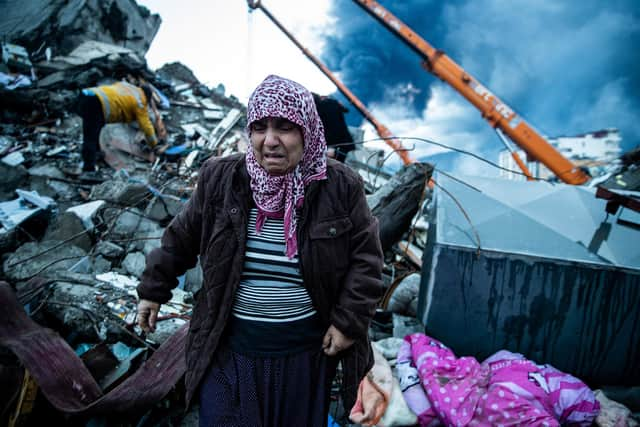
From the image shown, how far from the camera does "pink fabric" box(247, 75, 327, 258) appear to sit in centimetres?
115

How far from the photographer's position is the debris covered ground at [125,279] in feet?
5.82

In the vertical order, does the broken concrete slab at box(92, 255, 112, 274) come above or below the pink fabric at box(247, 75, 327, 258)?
below

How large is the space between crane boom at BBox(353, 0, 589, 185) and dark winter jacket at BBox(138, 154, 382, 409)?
6.65 metres

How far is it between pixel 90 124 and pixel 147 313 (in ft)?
20.3

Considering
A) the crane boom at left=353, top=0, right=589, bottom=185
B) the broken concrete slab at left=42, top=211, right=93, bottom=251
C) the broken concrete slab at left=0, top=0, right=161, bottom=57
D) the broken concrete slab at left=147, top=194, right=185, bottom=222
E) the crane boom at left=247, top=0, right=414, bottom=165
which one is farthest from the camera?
the broken concrete slab at left=0, top=0, right=161, bottom=57

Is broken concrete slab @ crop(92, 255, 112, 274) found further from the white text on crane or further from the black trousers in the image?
the white text on crane

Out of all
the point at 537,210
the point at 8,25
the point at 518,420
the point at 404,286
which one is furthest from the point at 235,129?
the point at 8,25

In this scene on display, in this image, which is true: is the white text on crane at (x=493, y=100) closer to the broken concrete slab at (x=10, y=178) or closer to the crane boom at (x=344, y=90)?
the crane boom at (x=344, y=90)

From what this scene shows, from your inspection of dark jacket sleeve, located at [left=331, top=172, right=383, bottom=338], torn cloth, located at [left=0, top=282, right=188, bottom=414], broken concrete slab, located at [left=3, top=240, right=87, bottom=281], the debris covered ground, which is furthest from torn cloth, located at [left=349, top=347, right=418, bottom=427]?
broken concrete slab, located at [left=3, top=240, right=87, bottom=281]

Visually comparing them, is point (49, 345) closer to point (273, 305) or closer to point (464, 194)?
point (273, 305)

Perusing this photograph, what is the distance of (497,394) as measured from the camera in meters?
1.94

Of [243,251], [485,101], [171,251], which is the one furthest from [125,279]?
[485,101]

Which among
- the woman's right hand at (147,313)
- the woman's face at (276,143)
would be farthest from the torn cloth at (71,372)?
the woman's face at (276,143)

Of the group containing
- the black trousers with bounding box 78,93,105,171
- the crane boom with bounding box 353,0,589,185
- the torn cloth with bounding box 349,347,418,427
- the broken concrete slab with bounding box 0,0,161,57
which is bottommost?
the torn cloth with bounding box 349,347,418,427
